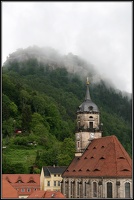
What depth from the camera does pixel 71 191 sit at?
64.1 m

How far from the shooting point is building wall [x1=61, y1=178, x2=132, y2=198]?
52.7 metres

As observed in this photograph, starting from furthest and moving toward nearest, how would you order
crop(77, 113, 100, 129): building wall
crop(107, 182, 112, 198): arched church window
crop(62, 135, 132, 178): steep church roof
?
1. crop(77, 113, 100, 129): building wall
2. crop(62, 135, 132, 178): steep church roof
3. crop(107, 182, 112, 198): arched church window

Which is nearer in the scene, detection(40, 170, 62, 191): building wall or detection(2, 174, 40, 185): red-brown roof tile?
detection(2, 174, 40, 185): red-brown roof tile

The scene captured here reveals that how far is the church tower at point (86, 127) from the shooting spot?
71312mm

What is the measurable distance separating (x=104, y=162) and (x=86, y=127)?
53.4 feet

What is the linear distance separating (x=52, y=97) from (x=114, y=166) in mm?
129362

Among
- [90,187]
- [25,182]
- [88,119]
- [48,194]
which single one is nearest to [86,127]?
[88,119]

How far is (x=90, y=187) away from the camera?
57.1 metres

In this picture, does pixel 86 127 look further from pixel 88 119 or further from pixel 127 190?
pixel 127 190

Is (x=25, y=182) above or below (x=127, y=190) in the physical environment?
below

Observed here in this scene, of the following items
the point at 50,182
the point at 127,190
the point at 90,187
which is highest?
the point at 127,190

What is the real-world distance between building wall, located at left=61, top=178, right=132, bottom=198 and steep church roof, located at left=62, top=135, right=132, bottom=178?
31.5 inches

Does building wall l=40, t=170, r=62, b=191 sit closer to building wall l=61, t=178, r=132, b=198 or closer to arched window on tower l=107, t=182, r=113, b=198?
building wall l=61, t=178, r=132, b=198

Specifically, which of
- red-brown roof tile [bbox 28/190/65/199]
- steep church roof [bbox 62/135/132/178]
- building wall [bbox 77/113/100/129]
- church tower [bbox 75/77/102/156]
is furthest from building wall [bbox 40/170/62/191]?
red-brown roof tile [bbox 28/190/65/199]
